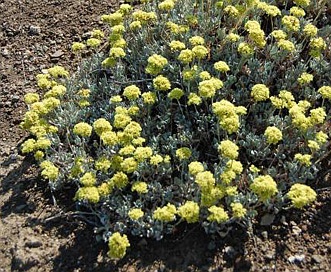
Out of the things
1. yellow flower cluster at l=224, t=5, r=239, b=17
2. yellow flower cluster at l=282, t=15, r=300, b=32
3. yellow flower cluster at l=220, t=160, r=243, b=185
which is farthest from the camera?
A: yellow flower cluster at l=224, t=5, r=239, b=17

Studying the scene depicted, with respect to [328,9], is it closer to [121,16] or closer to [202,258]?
[121,16]

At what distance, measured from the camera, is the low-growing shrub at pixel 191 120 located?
A: 4.20 meters

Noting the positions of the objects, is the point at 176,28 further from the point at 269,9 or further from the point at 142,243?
the point at 142,243

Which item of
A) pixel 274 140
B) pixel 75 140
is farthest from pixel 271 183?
pixel 75 140

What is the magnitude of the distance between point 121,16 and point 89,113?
Answer: 1.17 m

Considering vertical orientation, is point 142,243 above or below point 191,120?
below

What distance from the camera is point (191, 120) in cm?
499

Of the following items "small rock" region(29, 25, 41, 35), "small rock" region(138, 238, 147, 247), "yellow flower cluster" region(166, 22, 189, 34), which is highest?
"yellow flower cluster" region(166, 22, 189, 34)

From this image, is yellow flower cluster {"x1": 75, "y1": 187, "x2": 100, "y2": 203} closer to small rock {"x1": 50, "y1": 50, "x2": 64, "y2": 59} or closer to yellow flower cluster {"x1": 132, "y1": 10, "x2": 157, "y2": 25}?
yellow flower cluster {"x1": 132, "y1": 10, "x2": 157, "y2": 25}

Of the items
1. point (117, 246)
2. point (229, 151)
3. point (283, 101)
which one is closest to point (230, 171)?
point (229, 151)

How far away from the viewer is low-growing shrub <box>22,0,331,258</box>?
13.8ft

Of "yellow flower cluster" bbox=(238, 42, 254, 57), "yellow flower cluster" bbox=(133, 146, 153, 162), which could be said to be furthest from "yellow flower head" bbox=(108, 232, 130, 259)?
"yellow flower cluster" bbox=(238, 42, 254, 57)

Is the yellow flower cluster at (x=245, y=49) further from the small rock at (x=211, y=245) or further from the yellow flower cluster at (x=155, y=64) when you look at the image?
the small rock at (x=211, y=245)

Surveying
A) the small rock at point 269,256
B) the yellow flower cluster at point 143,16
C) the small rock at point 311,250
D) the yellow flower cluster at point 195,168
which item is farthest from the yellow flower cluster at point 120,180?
the yellow flower cluster at point 143,16
